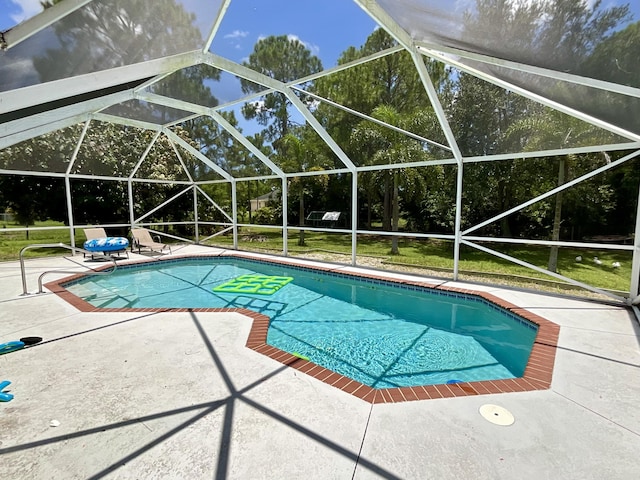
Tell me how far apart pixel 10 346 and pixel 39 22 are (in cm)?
349

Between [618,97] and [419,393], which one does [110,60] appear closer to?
[419,393]

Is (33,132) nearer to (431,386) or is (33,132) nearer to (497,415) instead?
(431,386)

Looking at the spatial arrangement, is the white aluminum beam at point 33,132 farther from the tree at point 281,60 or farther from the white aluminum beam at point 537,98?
the white aluminum beam at point 537,98

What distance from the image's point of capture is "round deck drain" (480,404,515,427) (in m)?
2.54

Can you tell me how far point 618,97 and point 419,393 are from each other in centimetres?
425

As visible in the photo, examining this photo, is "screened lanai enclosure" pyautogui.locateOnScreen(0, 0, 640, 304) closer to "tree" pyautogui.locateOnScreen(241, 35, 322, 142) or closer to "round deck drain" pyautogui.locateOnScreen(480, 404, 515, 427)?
"tree" pyautogui.locateOnScreen(241, 35, 322, 142)

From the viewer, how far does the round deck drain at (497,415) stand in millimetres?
2543

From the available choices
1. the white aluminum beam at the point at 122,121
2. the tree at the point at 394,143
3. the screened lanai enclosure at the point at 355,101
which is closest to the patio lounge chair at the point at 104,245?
the screened lanai enclosure at the point at 355,101

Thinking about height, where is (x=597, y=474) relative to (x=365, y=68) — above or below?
below

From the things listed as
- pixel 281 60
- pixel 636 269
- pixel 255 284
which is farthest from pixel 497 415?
pixel 281 60

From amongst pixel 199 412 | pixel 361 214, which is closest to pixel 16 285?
pixel 199 412

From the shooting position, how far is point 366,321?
5703 mm

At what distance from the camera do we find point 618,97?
153 inches

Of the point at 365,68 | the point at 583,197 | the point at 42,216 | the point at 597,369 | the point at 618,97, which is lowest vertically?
the point at 597,369
